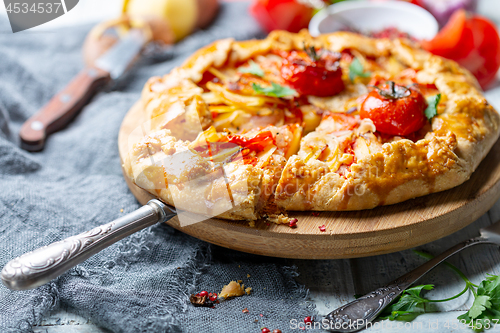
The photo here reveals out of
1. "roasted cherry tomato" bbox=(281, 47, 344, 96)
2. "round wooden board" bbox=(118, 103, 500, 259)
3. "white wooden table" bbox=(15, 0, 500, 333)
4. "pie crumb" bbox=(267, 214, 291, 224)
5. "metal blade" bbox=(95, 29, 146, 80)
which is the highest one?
"roasted cherry tomato" bbox=(281, 47, 344, 96)

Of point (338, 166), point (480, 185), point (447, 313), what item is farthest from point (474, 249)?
point (338, 166)

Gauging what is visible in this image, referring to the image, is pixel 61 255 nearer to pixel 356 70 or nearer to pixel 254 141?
pixel 254 141

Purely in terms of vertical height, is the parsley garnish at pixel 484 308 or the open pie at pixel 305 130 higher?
the open pie at pixel 305 130

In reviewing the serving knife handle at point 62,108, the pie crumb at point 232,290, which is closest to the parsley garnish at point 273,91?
the pie crumb at point 232,290

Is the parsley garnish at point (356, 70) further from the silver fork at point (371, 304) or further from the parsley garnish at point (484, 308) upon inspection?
the parsley garnish at point (484, 308)

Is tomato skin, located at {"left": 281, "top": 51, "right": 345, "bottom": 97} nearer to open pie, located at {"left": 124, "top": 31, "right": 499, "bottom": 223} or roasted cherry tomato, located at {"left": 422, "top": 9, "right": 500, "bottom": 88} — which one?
open pie, located at {"left": 124, "top": 31, "right": 499, "bottom": 223}

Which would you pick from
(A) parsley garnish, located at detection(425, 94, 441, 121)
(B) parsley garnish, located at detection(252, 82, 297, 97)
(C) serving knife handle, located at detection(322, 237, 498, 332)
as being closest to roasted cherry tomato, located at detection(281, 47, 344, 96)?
(B) parsley garnish, located at detection(252, 82, 297, 97)

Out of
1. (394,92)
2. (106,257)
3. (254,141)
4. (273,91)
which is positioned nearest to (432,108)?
(394,92)
